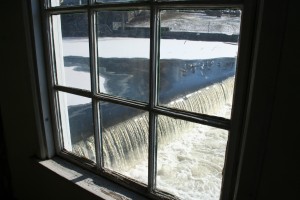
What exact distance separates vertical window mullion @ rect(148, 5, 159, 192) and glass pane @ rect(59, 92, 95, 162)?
13.0 inches

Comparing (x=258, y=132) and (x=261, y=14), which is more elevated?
(x=261, y=14)

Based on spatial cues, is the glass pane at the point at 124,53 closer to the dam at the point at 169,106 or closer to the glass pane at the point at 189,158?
the dam at the point at 169,106

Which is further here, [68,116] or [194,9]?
[68,116]

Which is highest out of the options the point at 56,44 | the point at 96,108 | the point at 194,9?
the point at 194,9

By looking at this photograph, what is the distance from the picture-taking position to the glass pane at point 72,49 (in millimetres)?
1003

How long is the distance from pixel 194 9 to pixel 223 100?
0.94 feet

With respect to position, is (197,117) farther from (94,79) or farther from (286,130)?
(94,79)

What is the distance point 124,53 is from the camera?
91 centimetres

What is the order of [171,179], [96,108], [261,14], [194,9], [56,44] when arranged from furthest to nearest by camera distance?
[56,44], [96,108], [171,179], [194,9], [261,14]

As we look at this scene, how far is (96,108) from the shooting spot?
1021 mm

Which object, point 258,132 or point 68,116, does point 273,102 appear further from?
point 68,116

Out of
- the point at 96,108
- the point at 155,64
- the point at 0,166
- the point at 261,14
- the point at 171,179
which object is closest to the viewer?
the point at 261,14

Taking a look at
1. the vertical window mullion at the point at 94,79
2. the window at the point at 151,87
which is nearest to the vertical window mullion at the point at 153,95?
the window at the point at 151,87

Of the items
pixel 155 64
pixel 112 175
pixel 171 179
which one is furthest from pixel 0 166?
pixel 155 64
